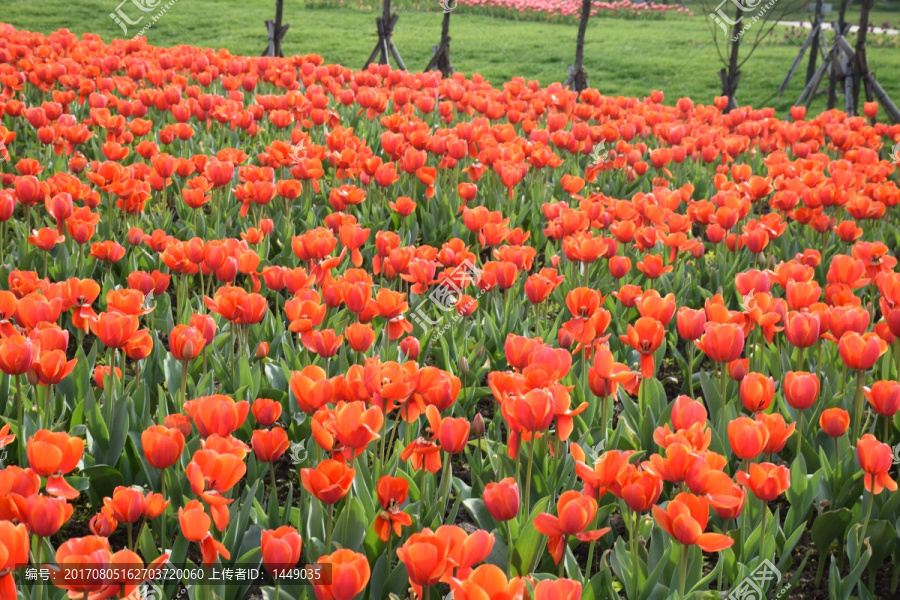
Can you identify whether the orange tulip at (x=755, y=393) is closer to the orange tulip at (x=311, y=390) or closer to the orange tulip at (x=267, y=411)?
the orange tulip at (x=311, y=390)

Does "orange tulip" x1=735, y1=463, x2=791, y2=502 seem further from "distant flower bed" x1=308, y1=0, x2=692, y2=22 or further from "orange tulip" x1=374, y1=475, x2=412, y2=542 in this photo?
"distant flower bed" x1=308, y1=0, x2=692, y2=22

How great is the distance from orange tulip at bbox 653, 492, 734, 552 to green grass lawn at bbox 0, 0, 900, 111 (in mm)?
13435

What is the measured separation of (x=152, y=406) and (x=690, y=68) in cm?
1608

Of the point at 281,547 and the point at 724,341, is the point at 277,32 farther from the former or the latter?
the point at 281,547

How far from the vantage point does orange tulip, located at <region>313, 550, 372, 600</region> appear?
1.49 m

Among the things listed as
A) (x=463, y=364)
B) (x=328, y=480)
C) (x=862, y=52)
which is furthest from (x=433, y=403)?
(x=862, y=52)

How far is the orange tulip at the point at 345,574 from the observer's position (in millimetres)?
1488

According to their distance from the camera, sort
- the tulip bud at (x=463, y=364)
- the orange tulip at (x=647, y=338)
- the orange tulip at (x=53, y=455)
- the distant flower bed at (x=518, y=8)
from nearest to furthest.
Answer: the orange tulip at (x=53, y=455), the orange tulip at (x=647, y=338), the tulip bud at (x=463, y=364), the distant flower bed at (x=518, y=8)

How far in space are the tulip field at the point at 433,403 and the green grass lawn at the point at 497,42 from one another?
35.5 ft

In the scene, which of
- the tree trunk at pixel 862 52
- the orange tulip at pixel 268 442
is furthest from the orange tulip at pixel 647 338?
the tree trunk at pixel 862 52

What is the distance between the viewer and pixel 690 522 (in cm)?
172

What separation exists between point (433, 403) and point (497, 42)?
17.6 m

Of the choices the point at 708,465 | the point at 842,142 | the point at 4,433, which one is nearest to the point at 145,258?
the point at 4,433

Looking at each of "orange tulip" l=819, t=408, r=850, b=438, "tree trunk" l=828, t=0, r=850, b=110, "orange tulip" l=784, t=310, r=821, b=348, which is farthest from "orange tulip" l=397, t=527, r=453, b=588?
"tree trunk" l=828, t=0, r=850, b=110
